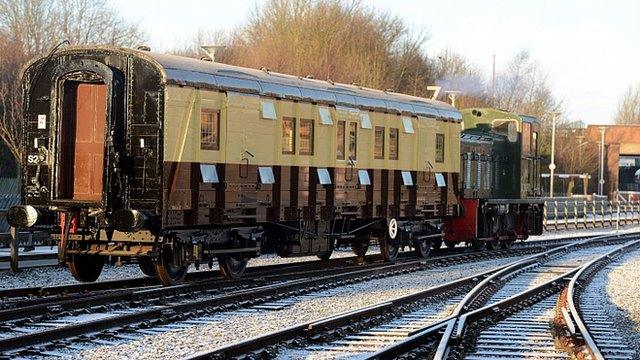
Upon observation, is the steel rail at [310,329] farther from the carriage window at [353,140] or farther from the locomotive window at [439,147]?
the locomotive window at [439,147]

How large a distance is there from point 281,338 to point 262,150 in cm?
712

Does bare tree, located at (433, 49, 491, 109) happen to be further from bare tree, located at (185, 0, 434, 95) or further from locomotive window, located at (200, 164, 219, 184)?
locomotive window, located at (200, 164, 219, 184)

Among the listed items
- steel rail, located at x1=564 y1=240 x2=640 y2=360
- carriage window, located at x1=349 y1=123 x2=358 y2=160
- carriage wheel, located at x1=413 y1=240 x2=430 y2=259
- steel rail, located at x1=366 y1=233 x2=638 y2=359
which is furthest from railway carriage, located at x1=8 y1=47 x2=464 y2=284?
carriage wheel, located at x1=413 y1=240 x2=430 y2=259

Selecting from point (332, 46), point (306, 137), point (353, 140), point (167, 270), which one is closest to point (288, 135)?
point (306, 137)

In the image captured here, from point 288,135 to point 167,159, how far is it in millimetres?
3469

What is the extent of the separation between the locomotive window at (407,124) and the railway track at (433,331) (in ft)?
18.4

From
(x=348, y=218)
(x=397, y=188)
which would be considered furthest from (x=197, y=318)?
(x=397, y=188)

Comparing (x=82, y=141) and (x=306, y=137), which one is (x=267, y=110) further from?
(x=82, y=141)

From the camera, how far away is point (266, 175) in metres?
18.2

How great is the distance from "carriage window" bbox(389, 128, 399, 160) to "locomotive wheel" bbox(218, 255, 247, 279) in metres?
5.41

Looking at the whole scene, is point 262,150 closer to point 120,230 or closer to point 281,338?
point 120,230

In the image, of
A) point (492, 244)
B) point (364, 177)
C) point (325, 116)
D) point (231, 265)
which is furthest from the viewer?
point (492, 244)

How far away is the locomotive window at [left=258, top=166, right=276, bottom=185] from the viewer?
18016 millimetres

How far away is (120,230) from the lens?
613 inches
